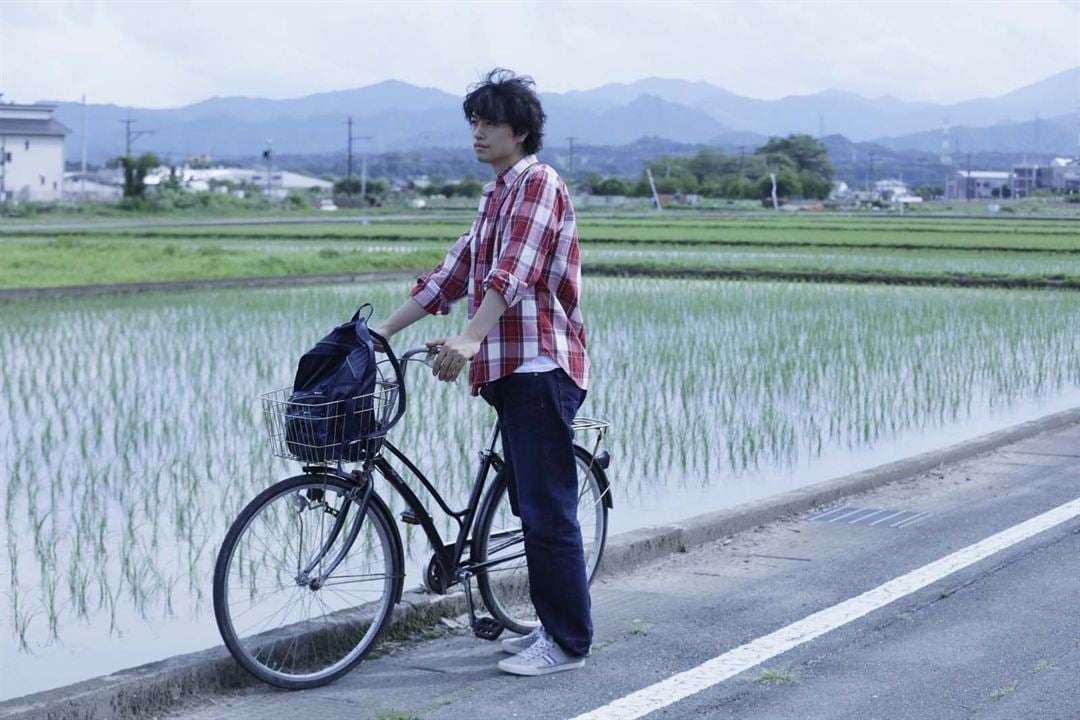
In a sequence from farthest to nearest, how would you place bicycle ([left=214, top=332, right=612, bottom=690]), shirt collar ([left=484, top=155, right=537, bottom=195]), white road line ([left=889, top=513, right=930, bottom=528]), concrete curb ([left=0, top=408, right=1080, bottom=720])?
white road line ([left=889, top=513, right=930, bottom=528])
shirt collar ([left=484, top=155, right=537, bottom=195])
bicycle ([left=214, top=332, right=612, bottom=690])
concrete curb ([left=0, top=408, right=1080, bottom=720])

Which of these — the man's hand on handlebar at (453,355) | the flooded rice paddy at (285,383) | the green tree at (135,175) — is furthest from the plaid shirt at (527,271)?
the green tree at (135,175)

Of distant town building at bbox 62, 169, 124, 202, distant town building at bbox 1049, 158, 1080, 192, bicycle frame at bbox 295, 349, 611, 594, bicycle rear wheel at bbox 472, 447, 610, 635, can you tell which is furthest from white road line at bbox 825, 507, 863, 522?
distant town building at bbox 62, 169, 124, 202

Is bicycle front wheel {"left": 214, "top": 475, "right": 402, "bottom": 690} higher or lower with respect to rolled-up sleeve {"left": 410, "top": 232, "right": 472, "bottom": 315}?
lower

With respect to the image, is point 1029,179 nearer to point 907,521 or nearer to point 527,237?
point 907,521

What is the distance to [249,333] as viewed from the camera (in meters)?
14.5

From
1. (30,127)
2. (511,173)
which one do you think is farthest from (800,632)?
(30,127)

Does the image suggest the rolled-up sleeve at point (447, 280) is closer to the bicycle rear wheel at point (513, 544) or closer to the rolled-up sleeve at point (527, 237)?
the rolled-up sleeve at point (527, 237)

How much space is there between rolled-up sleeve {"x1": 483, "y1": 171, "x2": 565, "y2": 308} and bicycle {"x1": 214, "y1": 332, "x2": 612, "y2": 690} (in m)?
0.34

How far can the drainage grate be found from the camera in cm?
601

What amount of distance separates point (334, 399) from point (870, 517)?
10.2 ft

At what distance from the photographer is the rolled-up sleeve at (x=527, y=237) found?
3.69 metres

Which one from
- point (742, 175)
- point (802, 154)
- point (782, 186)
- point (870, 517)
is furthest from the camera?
point (802, 154)

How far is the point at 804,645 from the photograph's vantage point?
4.20 m

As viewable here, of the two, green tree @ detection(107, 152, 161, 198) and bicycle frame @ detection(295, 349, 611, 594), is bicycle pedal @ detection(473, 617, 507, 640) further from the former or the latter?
green tree @ detection(107, 152, 161, 198)
